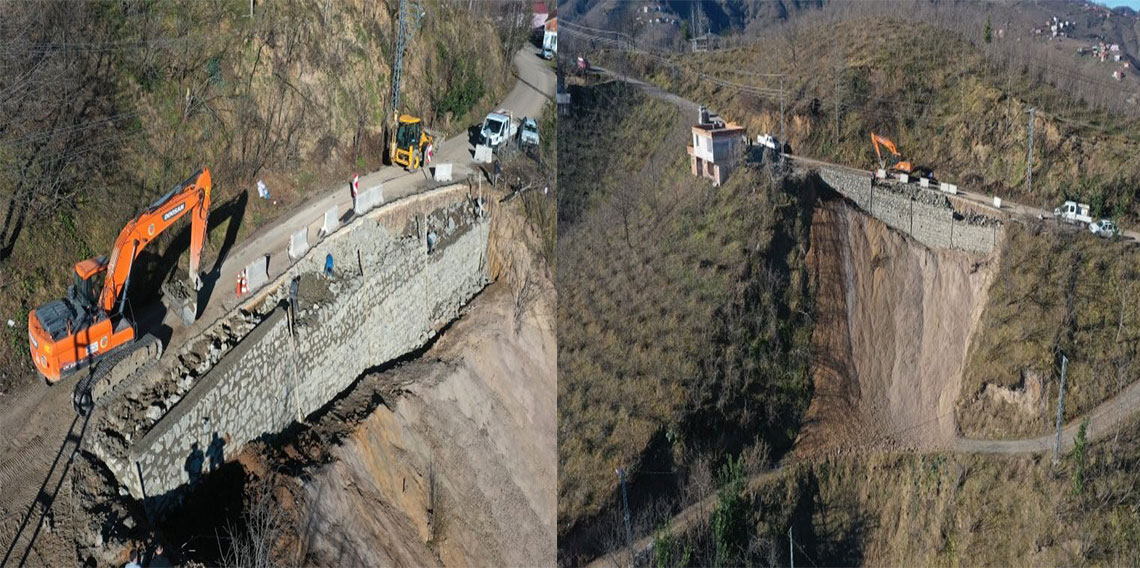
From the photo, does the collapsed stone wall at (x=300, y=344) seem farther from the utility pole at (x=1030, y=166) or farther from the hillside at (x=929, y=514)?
the utility pole at (x=1030, y=166)

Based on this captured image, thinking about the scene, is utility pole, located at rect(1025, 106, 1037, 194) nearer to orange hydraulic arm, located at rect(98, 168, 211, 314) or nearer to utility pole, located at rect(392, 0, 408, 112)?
utility pole, located at rect(392, 0, 408, 112)

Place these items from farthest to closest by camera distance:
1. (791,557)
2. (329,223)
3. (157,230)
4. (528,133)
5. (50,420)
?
(528,133), (791,557), (329,223), (157,230), (50,420)

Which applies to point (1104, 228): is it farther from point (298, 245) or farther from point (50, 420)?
point (50, 420)

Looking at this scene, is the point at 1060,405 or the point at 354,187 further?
the point at 1060,405

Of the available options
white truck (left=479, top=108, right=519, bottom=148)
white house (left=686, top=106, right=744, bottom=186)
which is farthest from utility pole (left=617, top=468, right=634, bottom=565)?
white truck (left=479, top=108, right=519, bottom=148)

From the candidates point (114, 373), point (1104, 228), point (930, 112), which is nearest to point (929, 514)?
point (1104, 228)
